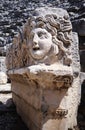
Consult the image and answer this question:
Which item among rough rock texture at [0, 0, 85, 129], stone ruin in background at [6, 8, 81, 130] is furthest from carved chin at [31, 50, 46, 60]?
rough rock texture at [0, 0, 85, 129]

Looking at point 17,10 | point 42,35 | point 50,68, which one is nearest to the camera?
point 50,68

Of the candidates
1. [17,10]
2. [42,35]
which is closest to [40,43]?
[42,35]

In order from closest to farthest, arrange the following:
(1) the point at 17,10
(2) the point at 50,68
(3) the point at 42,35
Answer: (2) the point at 50,68, (3) the point at 42,35, (1) the point at 17,10

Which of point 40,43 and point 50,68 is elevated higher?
point 40,43

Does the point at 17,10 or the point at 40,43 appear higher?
the point at 17,10

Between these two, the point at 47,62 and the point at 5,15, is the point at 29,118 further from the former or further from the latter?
the point at 5,15

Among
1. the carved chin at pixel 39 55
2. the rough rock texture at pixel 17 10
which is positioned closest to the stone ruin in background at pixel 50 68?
the carved chin at pixel 39 55

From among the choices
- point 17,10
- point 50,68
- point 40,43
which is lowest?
point 50,68

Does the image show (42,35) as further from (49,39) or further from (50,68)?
(50,68)

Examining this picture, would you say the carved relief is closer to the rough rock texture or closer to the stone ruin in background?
the stone ruin in background

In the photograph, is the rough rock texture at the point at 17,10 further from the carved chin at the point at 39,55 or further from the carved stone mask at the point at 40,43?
the carved chin at the point at 39,55

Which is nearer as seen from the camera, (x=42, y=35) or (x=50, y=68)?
(x=50, y=68)

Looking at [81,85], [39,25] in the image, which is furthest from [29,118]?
[39,25]

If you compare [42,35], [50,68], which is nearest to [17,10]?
[42,35]
